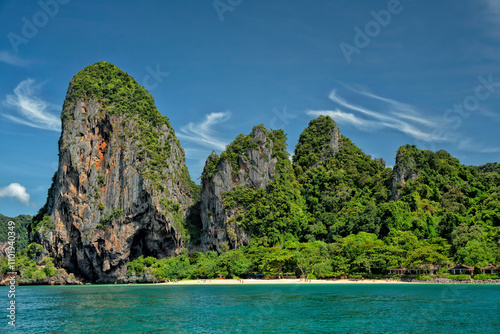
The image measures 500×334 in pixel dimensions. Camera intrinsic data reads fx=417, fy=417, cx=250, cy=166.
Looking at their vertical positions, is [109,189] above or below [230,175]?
below

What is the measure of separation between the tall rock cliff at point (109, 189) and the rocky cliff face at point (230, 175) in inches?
259

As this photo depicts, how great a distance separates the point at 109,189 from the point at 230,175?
25.4m

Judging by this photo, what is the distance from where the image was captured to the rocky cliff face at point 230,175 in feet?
278

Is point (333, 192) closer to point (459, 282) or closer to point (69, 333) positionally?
point (459, 282)

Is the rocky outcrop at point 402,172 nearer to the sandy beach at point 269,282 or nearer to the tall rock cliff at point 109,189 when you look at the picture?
the sandy beach at point 269,282

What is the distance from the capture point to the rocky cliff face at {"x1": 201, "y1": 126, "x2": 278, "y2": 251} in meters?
84.7

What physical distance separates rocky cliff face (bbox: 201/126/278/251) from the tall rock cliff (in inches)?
259

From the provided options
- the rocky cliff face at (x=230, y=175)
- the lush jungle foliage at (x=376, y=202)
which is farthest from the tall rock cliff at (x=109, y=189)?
the lush jungle foliage at (x=376, y=202)

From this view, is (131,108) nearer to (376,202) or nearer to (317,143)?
(317,143)

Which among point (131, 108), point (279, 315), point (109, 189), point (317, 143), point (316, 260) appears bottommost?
point (279, 315)

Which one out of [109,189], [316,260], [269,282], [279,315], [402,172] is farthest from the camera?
[109,189]

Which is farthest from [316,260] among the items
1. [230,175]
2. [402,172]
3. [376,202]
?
[230,175]

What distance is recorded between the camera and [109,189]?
285 ft

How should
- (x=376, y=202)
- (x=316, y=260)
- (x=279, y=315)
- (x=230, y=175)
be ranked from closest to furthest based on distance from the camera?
(x=279, y=315) → (x=316, y=260) → (x=376, y=202) → (x=230, y=175)
